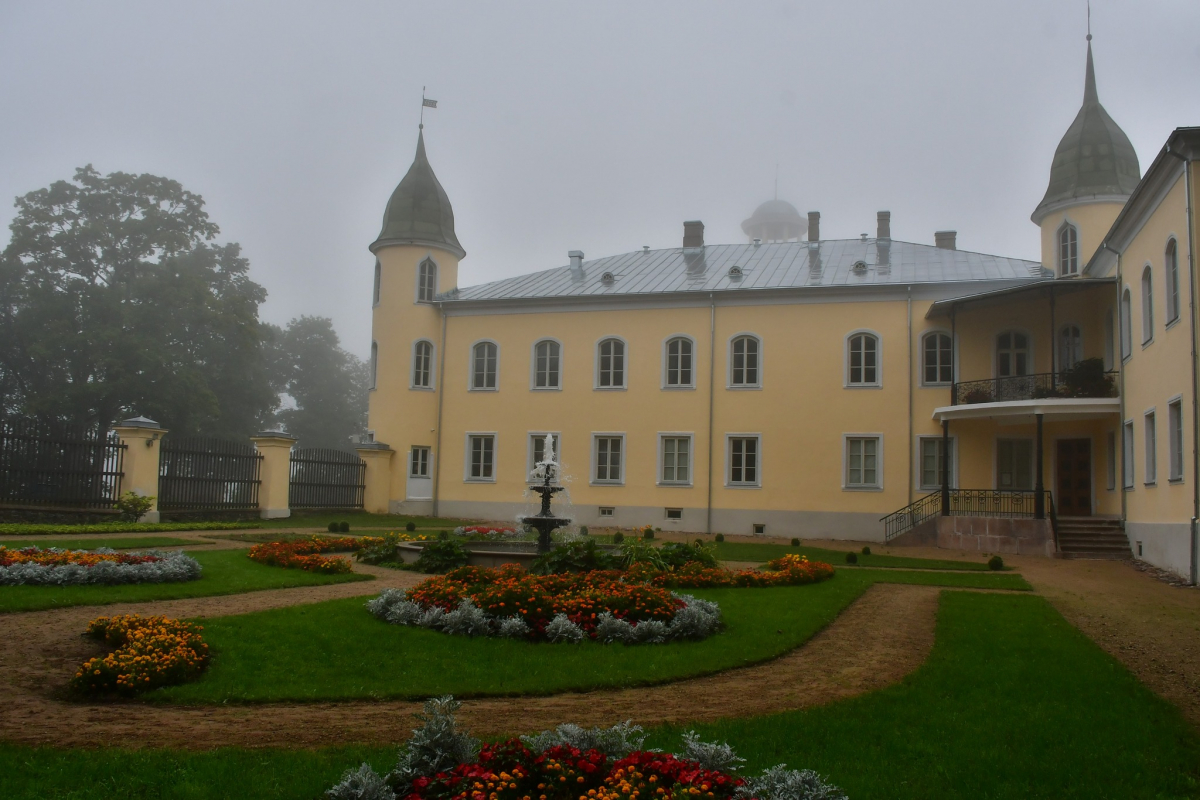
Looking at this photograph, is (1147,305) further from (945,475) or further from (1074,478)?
(1074,478)

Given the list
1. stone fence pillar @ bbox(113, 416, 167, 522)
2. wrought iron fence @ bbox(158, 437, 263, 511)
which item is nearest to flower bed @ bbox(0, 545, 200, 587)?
stone fence pillar @ bbox(113, 416, 167, 522)

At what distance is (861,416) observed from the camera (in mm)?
26031

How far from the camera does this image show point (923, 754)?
5395 mm

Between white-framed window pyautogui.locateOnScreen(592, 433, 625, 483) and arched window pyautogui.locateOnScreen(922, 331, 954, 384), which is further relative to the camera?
white-framed window pyautogui.locateOnScreen(592, 433, 625, 483)

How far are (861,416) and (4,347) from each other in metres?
32.9

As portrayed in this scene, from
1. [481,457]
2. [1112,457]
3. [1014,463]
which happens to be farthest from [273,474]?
[1112,457]

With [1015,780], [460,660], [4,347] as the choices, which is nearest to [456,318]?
[4,347]

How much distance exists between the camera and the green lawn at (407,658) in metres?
6.80

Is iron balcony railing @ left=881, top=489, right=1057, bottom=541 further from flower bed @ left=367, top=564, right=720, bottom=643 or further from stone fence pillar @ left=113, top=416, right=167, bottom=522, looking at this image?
stone fence pillar @ left=113, top=416, right=167, bottom=522

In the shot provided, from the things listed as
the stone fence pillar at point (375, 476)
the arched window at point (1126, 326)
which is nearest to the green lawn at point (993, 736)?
the arched window at point (1126, 326)

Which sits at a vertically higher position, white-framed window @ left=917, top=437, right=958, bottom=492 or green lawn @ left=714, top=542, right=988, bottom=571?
white-framed window @ left=917, top=437, right=958, bottom=492

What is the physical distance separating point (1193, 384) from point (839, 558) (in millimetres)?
7024

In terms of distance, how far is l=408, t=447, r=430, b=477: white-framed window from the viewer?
98.1 ft

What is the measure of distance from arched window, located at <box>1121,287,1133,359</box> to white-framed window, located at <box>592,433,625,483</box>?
13.6m
